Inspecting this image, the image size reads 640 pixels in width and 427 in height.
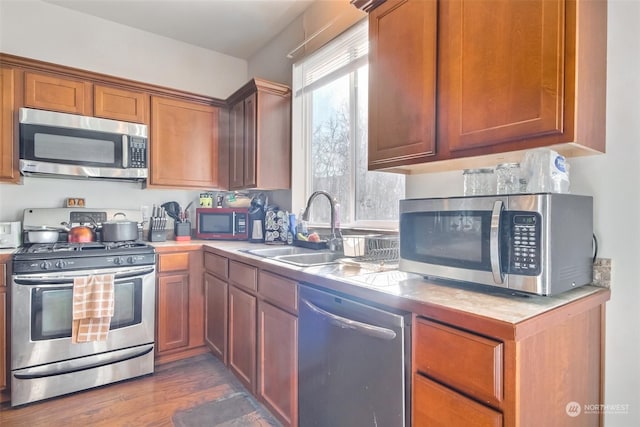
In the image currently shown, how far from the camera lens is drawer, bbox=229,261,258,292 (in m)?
1.96

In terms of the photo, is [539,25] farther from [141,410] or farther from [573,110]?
[141,410]

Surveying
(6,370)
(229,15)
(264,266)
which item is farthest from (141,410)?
(229,15)

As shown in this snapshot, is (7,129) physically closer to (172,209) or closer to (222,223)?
(172,209)

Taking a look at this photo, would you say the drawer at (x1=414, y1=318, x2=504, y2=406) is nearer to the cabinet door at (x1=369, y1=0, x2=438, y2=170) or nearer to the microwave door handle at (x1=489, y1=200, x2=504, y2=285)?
the microwave door handle at (x1=489, y1=200, x2=504, y2=285)

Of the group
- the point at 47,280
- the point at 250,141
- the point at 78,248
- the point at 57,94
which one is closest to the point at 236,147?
the point at 250,141

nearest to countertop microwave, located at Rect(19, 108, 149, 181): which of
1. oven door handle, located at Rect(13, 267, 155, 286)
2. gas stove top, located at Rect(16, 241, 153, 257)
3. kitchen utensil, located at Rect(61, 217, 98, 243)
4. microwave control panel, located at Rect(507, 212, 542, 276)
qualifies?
kitchen utensil, located at Rect(61, 217, 98, 243)

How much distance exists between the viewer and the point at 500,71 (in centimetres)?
117

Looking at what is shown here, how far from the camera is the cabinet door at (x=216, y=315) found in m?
2.36

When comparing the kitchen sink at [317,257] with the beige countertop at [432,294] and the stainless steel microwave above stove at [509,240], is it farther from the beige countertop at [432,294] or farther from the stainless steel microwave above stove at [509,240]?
the stainless steel microwave above stove at [509,240]

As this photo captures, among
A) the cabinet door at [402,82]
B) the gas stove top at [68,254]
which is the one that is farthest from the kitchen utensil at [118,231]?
the cabinet door at [402,82]

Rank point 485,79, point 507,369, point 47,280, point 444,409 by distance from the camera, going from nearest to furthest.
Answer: point 507,369 → point 444,409 → point 485,79 → point 47,280

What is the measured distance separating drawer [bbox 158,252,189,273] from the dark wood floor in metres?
0.73

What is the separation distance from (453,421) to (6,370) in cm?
257

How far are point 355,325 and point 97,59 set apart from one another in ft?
10.4
